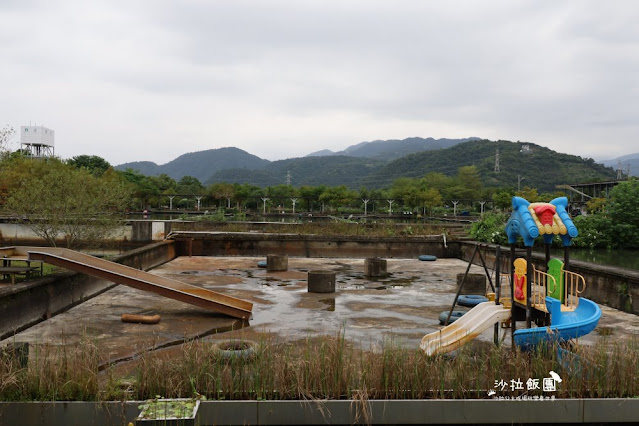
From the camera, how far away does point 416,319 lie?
33.6ft

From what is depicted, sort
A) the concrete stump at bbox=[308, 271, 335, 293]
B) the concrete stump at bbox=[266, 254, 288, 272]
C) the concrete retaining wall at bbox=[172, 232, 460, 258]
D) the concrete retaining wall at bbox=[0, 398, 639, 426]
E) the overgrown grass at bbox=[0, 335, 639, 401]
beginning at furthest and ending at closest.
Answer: the concrete retaining wall at bbox=[172, 232, 460, 258] < the concrete stump at bbox=[266, 254, 288, 272] < the concrete stump at bbox=[308, 271, 335, 293] < the overgrown grass at bbox=[0, 335, 639, 401] < the concrete retaining wall at bbox=[0, 398, 639, 426]

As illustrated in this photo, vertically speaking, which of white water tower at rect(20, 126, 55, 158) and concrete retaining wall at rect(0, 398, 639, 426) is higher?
white water tower at rect(20, 126, 55, 158)

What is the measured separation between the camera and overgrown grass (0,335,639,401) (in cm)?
531

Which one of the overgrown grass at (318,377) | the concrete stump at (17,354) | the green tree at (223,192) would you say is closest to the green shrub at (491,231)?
the overgrown grass at (318,377)

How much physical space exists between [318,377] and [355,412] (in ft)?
1.67

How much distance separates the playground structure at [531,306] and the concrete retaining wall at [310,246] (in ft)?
48.1

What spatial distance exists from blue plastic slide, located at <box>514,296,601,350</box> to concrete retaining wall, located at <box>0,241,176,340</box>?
22.5 ft

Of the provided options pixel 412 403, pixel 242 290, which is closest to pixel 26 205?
pixel 242 290

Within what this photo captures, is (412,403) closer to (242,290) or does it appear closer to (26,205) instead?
(242,290)

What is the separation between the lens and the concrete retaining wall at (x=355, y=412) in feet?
16.9

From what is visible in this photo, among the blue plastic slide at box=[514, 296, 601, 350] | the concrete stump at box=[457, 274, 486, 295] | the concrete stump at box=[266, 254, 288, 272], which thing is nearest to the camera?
the blue plastic slide at box=[514, 296, 601, 350]

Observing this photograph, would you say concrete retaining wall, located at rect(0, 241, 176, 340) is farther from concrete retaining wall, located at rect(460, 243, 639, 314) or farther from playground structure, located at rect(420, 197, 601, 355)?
concrete retaining wall, located at rect(460, 243, 639, 314)

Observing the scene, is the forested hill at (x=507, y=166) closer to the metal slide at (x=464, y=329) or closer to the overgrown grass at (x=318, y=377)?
the metal slide at (x=464, y=329)

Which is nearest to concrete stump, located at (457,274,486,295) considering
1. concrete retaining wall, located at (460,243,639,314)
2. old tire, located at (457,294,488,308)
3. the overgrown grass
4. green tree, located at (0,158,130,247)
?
old tire, located at (457,294,488,308)
